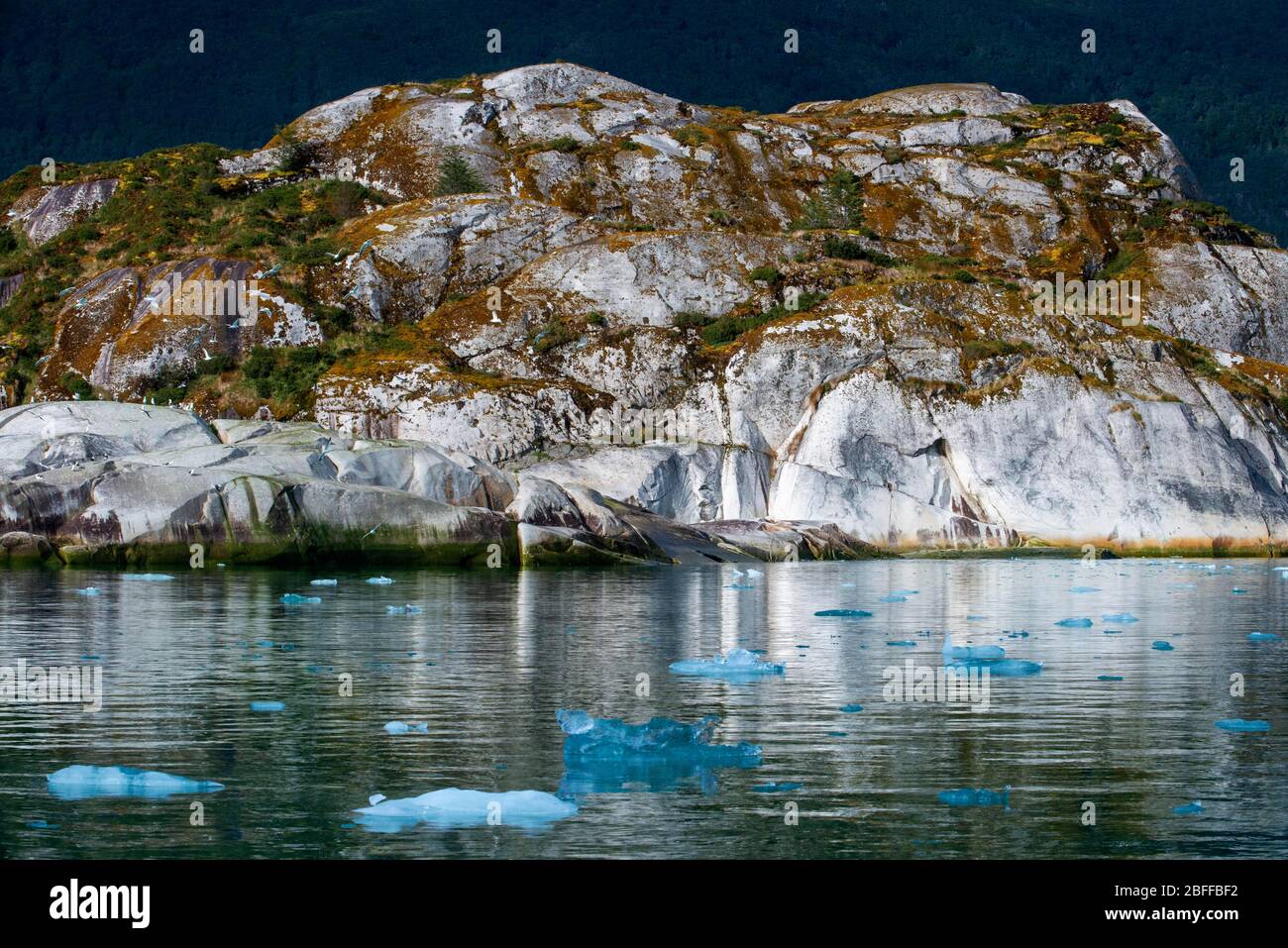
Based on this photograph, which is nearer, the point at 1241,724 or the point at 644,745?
the point at 644,745

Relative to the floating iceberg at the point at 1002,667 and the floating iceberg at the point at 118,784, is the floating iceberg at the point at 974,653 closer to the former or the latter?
the floating iceberg at the point at 1002,667

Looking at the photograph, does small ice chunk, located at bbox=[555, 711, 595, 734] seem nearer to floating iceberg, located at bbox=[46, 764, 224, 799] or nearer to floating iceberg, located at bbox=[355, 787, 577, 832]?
floating iceberg, located at bbox=[355, 787, 577, 832]

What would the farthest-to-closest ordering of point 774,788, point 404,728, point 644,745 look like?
point 404,728 < point 644,745 < point 774,788

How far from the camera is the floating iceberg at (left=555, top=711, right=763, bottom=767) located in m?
11.7

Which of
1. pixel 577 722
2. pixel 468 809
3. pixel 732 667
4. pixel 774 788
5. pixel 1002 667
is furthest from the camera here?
pixel 1002 667

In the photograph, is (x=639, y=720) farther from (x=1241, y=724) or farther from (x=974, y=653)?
(x=974, y=653)

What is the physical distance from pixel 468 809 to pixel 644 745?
2057mm

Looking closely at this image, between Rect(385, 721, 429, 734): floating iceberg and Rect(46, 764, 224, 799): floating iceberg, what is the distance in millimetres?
2510

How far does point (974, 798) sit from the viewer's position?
10.5 m

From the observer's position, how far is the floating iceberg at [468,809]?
32.4 ft

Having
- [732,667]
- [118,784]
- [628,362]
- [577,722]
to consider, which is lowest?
[118,784]

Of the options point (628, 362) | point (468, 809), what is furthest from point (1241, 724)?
Answer: point (628, 362)
